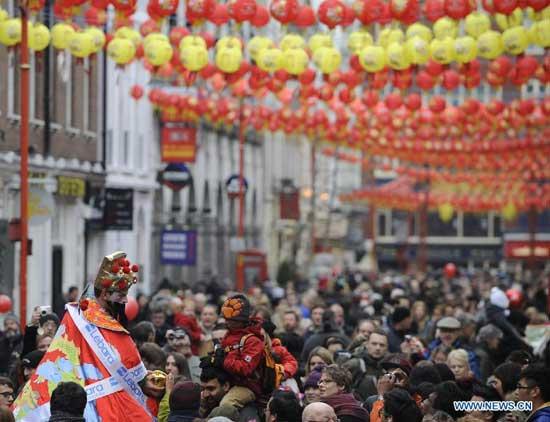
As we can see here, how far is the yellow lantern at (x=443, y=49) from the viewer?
24670 mm

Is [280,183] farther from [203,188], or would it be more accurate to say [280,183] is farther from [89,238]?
[89,238]

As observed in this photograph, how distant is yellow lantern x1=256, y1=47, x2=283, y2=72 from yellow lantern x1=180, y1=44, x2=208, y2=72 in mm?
807

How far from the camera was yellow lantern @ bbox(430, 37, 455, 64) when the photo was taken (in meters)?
24.7

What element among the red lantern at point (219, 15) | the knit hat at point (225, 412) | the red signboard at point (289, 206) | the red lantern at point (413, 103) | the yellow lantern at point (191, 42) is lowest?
the knit hat at point (225, 412)

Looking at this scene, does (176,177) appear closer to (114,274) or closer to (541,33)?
(541,33)

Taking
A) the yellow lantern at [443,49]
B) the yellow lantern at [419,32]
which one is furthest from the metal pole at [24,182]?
the yellow lantern at [443,49]

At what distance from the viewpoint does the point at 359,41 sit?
85.6 ft

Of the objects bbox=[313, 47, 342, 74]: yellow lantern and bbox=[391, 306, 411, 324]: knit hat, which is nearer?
bbox=[391, 306, 411, 324]: knit hat

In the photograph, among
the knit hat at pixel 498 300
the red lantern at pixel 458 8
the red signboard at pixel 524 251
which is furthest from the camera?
the red signboard at pixel 524 251

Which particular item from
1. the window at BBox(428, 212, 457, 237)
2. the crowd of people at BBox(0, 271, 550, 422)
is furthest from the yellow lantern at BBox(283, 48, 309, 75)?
the window at BBox(428, 212, 457, 237)

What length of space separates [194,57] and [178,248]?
11.1 m

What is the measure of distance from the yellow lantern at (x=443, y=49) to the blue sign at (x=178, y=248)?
42.1ft

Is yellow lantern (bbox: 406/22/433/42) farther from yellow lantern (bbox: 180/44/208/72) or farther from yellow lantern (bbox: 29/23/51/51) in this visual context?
yellow lantern (bbox: 29/23/51/51)

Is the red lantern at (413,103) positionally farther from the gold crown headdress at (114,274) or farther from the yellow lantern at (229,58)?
the gold crown headdress at (114,274)
